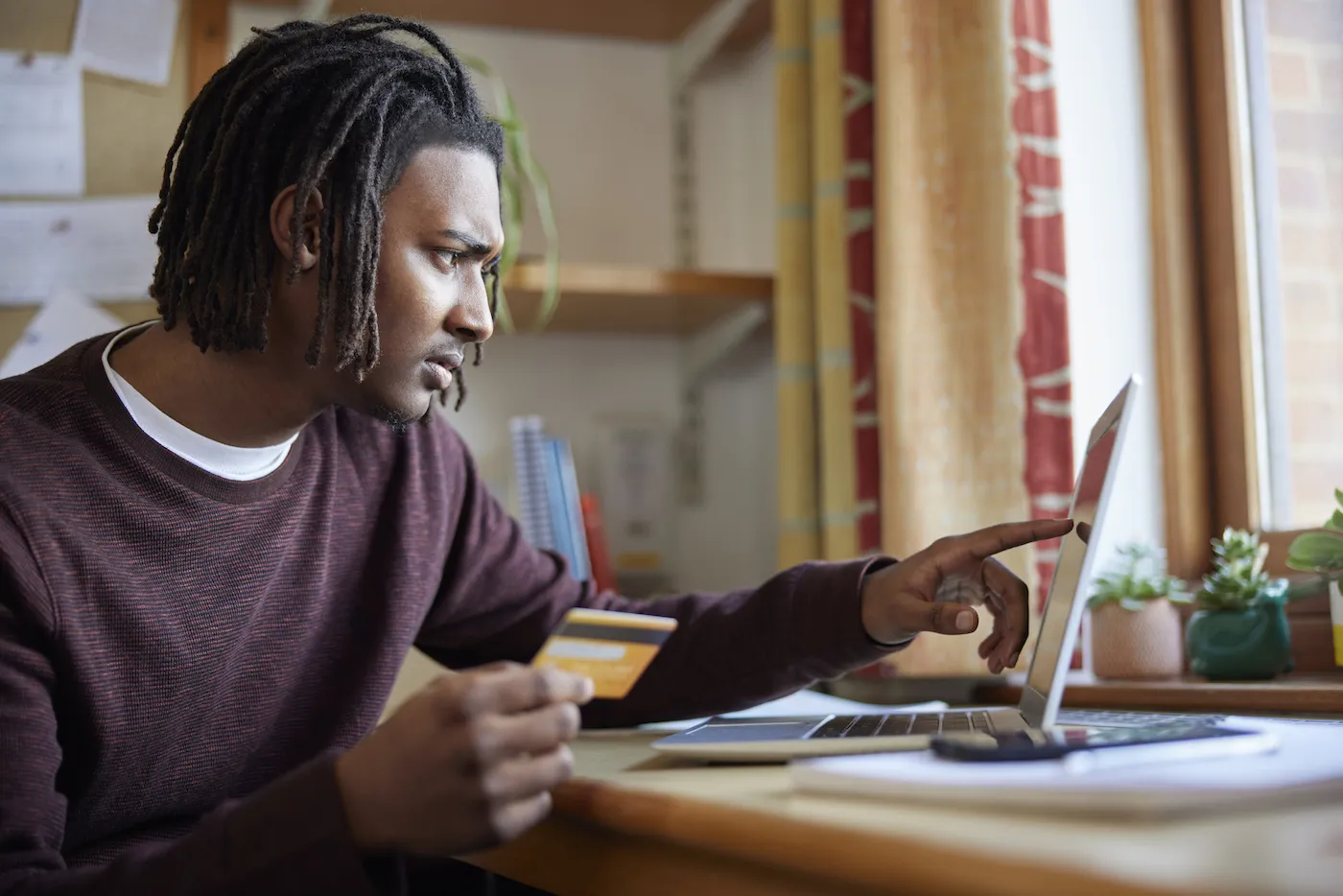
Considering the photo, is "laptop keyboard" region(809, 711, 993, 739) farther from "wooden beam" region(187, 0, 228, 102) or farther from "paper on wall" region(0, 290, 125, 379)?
"wooden beam" region(187, 0, 228, 102)

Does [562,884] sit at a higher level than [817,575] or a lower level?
lower

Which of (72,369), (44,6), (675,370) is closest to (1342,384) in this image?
(675,370)

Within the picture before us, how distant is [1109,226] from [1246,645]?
57 cm

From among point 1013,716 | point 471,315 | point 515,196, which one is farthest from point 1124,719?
point 515,196

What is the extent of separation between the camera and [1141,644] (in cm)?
121

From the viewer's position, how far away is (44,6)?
1793mm

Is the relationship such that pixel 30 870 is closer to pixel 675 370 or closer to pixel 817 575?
pixel 817 575

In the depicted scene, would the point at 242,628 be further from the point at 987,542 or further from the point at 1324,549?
the point at 1324,549

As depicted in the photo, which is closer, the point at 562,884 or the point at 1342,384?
the point at 562,884

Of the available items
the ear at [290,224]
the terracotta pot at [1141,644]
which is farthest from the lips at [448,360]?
the terracotta pot at [1141,644]

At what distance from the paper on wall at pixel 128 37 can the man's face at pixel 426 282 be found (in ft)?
3.35

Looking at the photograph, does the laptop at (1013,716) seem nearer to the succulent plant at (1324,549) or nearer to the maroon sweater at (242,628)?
the maroon sweater at (242,628)

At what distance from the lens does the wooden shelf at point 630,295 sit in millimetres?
1700

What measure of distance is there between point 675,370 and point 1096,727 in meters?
1.37
